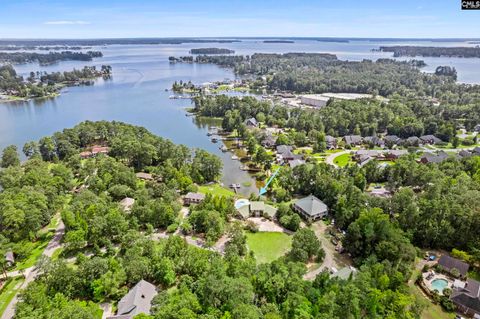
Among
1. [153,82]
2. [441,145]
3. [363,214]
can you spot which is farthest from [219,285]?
[153,82]

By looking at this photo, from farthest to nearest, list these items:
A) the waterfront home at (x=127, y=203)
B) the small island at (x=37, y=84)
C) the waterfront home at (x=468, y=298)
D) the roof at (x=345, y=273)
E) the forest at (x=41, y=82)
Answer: the forest at (x=41, y=82) → the small island at (x=37, y=84) → the waterfront home at (x=127, y=203) → the roof at (x=345, y=273) → the waterfront home at (x=468, y=298)

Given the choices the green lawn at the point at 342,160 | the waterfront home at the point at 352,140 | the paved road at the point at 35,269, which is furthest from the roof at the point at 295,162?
the paved road at the point at 35,269

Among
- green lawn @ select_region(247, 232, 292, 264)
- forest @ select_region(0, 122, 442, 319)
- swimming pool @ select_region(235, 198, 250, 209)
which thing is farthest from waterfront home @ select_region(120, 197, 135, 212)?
green lawn @ select_region(247, 232, 292, 264)

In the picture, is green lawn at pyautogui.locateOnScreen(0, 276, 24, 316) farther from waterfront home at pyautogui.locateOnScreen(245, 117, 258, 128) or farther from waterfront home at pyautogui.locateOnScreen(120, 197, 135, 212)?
waterfront home at pyautogui.locateOnScreen(245, 117, 258, 128)

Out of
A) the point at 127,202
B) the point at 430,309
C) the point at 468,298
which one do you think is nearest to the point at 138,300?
the point at 127,202

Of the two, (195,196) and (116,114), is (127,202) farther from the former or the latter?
(116,114)

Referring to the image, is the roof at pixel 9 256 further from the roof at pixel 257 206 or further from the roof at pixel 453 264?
the roof at pixel 453 264
